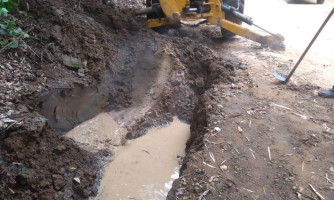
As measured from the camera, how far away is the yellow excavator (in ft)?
19.0

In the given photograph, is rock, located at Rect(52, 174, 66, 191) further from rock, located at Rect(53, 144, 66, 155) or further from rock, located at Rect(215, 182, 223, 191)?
rock, located at Rect(215, 182, 223, 191)

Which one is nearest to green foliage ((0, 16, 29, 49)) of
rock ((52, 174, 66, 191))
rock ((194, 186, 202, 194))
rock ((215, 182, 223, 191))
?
rock ((52, 174, 66, 191))

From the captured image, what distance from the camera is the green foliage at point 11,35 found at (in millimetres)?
3824

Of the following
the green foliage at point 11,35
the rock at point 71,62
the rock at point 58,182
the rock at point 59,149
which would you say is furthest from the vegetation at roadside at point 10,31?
the rock at point 58,182

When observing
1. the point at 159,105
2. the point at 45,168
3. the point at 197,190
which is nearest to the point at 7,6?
the point at 45,168

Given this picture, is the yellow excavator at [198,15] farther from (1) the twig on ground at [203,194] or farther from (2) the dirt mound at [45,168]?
(1) the twig on ground at [203,194]

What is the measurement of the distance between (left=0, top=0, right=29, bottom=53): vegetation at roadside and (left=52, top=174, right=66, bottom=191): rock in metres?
1.78

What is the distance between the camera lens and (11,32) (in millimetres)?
3891

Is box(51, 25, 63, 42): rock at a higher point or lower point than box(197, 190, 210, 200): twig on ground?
higher

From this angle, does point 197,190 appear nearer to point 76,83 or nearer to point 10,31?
point 76,83

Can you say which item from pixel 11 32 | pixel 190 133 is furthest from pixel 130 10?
pixel 190 133

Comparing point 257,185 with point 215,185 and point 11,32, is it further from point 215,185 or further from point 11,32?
point 11,32

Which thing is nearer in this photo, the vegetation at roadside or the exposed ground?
the exposed ground

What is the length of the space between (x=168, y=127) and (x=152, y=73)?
1057 millimetres
